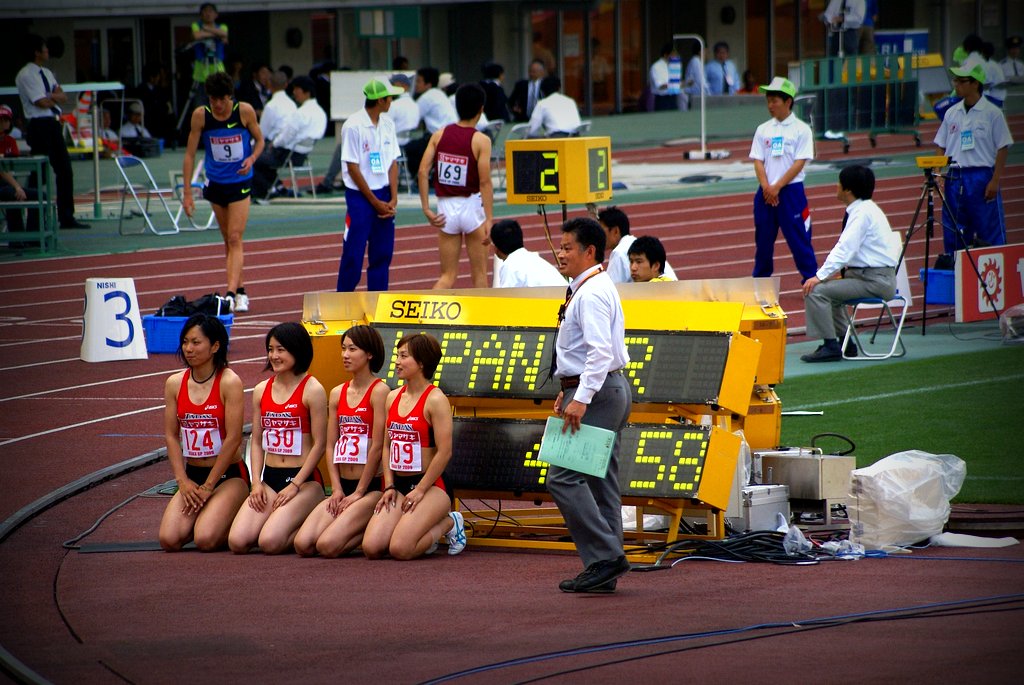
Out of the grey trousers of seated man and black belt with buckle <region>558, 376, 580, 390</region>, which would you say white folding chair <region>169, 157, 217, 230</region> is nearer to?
the grey trousers of seated man

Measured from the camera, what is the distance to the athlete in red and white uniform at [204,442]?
8.35 metres

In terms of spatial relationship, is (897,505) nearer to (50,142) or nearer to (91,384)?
(91,384)

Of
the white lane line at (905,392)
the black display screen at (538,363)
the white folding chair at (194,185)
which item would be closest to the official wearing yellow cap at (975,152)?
the white lane line at (905,392)

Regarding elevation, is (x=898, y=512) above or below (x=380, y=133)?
below

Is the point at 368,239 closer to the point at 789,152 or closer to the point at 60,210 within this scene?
the point at 789,152

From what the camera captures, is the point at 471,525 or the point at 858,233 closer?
the point at 471,525

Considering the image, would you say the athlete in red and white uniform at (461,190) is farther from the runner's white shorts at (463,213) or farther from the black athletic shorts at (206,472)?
the black athletic shorts at (206,472)

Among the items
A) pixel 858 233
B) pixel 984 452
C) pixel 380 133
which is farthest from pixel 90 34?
pixel 984 452

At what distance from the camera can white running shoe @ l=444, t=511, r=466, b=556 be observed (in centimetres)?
823

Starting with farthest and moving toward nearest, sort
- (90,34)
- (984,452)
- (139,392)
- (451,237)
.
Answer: (90,34)
(451,237)
(139,392)
(984,452)

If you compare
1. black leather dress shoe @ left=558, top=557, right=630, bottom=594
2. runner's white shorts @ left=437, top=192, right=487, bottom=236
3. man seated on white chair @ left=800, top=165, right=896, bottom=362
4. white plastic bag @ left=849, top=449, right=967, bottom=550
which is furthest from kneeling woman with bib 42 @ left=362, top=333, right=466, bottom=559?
runner's white shorts @ left=437, top=192, right=487, bottom=236

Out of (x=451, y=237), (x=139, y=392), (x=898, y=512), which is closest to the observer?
(x=898, y=512)

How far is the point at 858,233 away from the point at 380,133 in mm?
4250

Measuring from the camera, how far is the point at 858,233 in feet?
41.7
